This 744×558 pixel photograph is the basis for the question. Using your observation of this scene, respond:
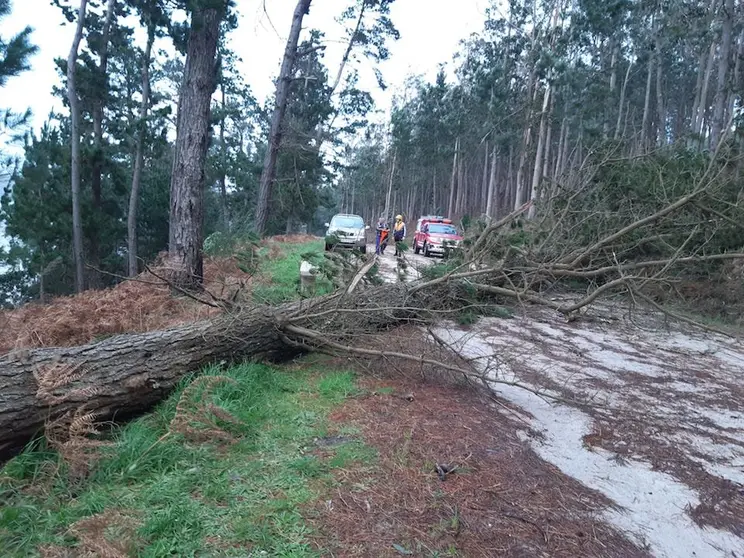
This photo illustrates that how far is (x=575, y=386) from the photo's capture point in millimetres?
5398

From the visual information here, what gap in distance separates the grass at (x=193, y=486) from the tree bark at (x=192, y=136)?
453cm

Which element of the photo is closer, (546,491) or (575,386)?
(546,491)

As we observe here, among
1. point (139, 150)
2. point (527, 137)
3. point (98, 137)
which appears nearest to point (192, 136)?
point (98, 137)

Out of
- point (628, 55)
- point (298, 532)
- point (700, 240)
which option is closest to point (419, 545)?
point (298, 532)

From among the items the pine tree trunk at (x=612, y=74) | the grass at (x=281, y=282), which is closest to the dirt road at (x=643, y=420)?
the grass at (x=281, y=282)

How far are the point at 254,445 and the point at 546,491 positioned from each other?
206cm

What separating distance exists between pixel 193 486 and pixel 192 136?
258 inches

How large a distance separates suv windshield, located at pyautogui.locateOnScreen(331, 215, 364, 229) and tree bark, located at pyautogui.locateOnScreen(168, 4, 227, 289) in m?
10.9

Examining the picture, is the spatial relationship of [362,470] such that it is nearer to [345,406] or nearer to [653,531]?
[345,406]

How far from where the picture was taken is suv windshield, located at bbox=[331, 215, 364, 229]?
747 inches

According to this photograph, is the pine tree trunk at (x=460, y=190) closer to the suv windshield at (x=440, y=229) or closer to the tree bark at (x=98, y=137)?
the suv windshield at (x=440, y=229)

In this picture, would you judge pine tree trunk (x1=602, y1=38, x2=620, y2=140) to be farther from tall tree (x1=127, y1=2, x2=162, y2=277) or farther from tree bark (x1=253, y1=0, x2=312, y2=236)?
tall tree (x1=127, y1=2, x2=162, y2=277)

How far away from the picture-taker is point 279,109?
690 inches

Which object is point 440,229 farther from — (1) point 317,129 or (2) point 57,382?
(2) point 57,382
